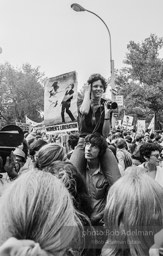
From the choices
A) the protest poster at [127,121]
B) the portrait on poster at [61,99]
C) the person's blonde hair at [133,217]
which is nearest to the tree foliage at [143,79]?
the protest poster at [127,121]

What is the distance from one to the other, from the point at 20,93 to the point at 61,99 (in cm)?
5557

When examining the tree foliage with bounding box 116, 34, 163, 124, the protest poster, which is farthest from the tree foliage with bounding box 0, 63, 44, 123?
the protest poster

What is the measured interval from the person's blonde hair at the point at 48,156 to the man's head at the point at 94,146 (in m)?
0.47

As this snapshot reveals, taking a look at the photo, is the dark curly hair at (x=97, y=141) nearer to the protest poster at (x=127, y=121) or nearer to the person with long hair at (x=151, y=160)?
the person with long hair at (x=151, y=160)

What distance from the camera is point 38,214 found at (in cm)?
113

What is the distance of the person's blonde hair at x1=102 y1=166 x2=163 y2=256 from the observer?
166 cm

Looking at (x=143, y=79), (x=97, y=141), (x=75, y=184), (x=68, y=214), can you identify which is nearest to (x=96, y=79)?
(x=97, y=141)

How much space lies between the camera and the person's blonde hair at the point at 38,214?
1.10 m

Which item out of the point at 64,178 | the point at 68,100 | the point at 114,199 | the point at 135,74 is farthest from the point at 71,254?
the point at 135,74

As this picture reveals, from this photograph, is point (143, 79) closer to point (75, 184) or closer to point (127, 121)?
point (127, 121)

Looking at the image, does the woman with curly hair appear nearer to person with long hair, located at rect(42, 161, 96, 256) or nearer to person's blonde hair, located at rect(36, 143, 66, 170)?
person's blonde hair, located at rect(36, 143, 66, 170)

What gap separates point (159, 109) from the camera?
1704 inches

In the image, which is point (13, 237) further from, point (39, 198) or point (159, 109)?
point (159, 109)

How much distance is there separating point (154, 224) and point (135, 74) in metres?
45.6
